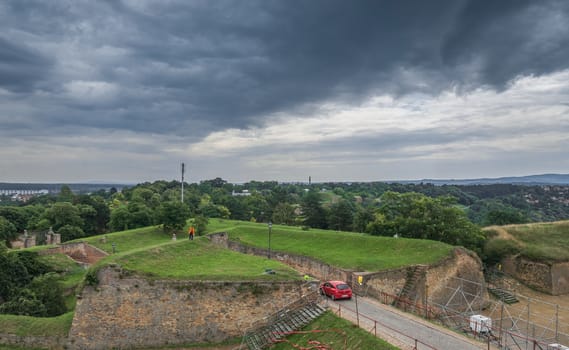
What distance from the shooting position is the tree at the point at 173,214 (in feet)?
121

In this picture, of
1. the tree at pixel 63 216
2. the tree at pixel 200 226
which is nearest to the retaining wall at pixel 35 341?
the tree at pixel 200 226

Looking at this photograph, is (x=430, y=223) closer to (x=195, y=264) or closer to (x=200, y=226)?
(x=195, y=264)

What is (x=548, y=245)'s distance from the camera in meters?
33.1

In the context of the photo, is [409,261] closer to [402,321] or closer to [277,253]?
[402,321]

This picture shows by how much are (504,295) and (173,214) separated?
29.7m

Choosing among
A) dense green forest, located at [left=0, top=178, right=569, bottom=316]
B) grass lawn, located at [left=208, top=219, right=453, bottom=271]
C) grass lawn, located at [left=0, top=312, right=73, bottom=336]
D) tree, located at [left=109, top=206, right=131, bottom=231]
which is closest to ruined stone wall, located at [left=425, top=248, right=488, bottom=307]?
grass lawn, located at [left=208, top=219, right=453, bottom=271]

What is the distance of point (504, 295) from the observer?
28.1m

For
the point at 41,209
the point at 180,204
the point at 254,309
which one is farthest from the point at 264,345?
the point at 41,209

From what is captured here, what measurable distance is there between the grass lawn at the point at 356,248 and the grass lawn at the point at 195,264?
220 inches

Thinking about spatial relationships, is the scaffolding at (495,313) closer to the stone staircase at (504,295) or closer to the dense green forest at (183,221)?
the stone staircase at (504,295)

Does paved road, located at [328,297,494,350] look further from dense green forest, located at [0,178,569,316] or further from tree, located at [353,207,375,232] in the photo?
tree, located at [353,207,375,232]

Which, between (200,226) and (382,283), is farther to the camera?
(200,226)

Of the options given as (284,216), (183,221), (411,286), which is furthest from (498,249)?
(284,216)

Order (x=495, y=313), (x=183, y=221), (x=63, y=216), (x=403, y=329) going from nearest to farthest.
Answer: (x=403, y=329) → (x=495, y=313) → (x=183, y=221) → (x=63, y=216)
